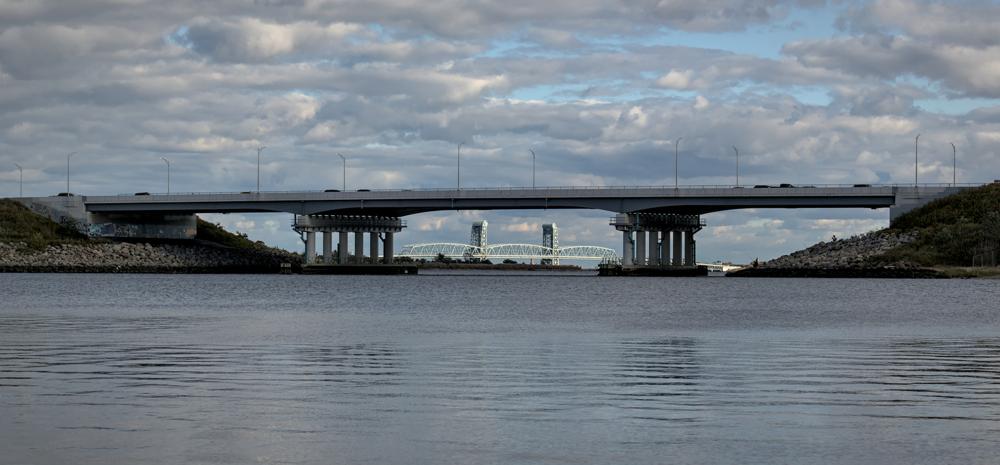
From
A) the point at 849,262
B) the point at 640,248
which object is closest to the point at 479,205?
the point at 640,248

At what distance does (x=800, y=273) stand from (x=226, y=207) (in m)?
76.7

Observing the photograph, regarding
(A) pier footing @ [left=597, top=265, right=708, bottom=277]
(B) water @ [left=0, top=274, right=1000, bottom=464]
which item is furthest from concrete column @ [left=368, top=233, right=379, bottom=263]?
(B) water @ [left=0, top=274, right=1000, bottom=464]

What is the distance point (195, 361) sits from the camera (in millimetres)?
31875

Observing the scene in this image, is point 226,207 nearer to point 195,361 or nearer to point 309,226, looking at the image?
point 309,226

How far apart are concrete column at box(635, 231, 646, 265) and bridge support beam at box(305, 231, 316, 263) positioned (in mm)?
44715

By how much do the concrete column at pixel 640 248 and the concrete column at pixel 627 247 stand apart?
894 mm

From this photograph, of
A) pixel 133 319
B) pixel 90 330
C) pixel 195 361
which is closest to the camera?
pixel 195 361

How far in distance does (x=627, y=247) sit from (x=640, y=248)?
1744mm

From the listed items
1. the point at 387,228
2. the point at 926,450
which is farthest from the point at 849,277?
the point at 926,450

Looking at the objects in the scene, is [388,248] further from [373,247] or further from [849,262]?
[849,262]

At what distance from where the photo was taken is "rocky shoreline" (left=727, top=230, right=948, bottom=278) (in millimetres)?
145625

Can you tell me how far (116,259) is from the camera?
594 feet

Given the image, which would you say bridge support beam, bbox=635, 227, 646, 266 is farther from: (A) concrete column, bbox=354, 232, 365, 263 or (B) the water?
(B) the water

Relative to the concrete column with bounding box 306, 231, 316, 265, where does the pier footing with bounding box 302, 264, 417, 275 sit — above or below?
below
